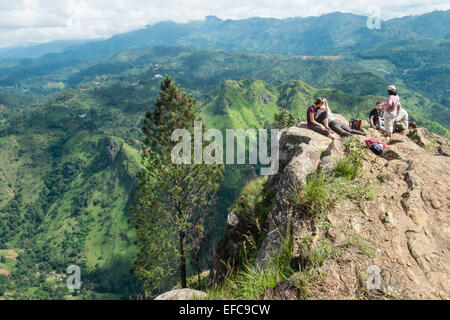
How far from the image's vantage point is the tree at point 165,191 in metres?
16.1

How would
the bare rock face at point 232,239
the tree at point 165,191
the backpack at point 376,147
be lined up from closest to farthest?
the backpack at point 376,147 → the bare rock face at point 232,239 → the tree at point 165,191

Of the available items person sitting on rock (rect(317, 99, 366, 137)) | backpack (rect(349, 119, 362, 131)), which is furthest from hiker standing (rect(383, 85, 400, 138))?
person sitting on rock (rect(317, 99, 366, 137))

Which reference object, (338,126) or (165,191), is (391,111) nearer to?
(338,126)

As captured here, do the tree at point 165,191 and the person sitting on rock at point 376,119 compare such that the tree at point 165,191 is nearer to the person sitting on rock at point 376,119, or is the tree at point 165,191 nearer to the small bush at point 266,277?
the person sitting on rock at point 376,119

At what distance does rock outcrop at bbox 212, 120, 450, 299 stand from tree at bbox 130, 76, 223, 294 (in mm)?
9880

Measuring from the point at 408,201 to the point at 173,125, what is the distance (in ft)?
43.2

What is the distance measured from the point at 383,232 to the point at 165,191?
13589 mm

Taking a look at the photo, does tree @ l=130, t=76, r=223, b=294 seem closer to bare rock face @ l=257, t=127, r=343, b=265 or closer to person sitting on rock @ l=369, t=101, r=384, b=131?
bare rock face @ l=257, t=127, r=343, b=265

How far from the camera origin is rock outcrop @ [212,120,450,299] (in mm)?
4367

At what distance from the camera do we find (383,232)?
17.9 ft

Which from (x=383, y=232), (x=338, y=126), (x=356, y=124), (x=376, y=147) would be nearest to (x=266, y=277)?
(x=383, y=232)

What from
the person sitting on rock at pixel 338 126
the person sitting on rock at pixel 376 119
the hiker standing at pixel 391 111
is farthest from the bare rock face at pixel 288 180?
the person sitting on rock at pixel 376 119

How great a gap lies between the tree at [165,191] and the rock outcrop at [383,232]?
988cm
